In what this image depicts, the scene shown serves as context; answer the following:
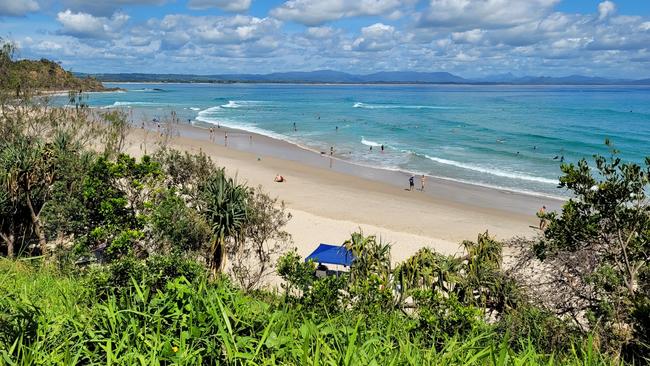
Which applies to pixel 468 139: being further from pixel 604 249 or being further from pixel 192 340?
pixel 192 340

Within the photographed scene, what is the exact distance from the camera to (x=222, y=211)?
12.3m

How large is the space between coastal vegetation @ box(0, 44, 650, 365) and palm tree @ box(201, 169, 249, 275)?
0.12 feet

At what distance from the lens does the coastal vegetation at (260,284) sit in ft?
12.0

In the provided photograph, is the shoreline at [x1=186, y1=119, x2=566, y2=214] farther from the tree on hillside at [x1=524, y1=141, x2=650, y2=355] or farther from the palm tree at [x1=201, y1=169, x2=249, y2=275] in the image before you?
the palm tree at [x1=201, y1=169, x2=249, y2=275]

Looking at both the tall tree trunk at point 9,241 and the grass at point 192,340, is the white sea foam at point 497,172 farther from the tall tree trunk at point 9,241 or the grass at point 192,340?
the grass at point 192,340

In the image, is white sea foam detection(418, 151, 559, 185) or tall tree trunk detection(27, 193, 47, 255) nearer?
tall tree trunk detection(27, 193, 47, 255)

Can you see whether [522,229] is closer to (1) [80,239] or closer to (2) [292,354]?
(1) [80,239]

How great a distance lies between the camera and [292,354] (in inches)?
139

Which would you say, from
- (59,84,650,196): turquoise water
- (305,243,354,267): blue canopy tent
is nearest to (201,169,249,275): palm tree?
(305,243,354,267): blue canopy tent

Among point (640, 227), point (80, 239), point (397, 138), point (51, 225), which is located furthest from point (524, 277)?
point (397, 138)

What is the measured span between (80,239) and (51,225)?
128 cm

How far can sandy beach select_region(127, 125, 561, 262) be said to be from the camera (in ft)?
73.3

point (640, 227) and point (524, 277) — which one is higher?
point (640, 227)

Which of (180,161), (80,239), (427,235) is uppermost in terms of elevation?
(180,161)
